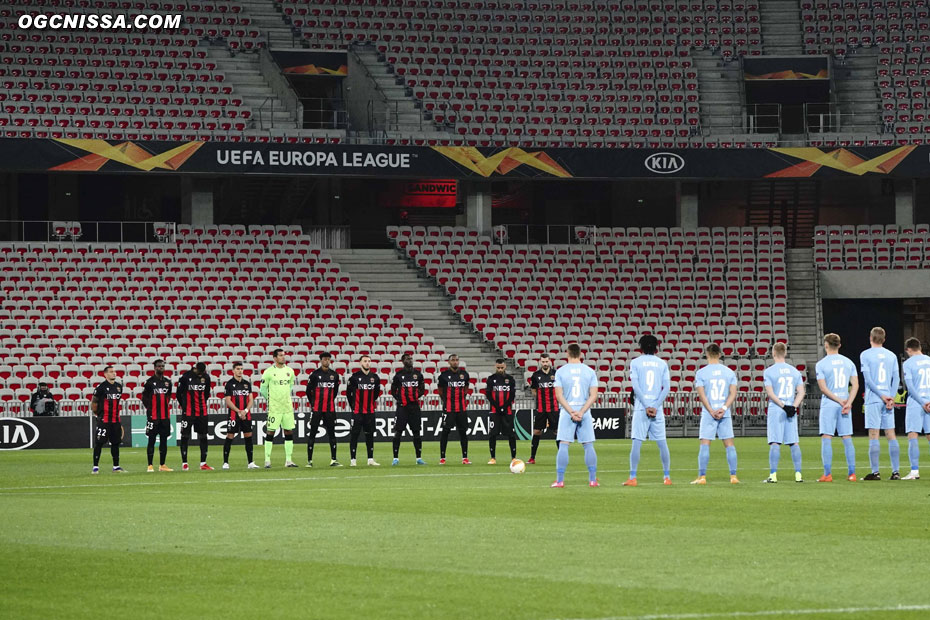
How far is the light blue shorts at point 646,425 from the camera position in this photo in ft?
62.1

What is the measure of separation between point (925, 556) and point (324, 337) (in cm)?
3022

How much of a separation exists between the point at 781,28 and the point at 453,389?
97.3 ft

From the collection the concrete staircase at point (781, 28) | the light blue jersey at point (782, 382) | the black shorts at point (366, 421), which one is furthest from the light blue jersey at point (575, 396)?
the concrete staircase at point (781, 28)

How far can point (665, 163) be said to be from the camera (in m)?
44.8

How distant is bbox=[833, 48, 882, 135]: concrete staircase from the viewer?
47.9 metres

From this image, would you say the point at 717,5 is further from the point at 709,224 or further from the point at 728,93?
the point at 709,224

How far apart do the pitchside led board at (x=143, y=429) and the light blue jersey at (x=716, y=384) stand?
16521mm

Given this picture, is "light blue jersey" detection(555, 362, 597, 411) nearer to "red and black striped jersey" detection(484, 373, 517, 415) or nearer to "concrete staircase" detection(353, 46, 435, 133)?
"red and black striped jersey" detection(484, 373, 517, 415)

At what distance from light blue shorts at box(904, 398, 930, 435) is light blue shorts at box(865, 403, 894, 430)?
0.91 ft

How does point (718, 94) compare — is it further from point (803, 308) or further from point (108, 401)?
point (108, 401)

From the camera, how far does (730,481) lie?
19891 millimetres

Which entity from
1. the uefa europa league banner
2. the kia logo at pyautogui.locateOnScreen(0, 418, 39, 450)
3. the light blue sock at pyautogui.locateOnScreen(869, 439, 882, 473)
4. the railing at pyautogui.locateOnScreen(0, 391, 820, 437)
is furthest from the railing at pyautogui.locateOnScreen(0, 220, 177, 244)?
the light blue sock at pyautogui.locateOnScreen(869, 439, 882, 473)

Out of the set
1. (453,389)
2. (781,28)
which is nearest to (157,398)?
(453,389)

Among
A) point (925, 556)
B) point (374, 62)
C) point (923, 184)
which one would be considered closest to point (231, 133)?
point (374, 62)
